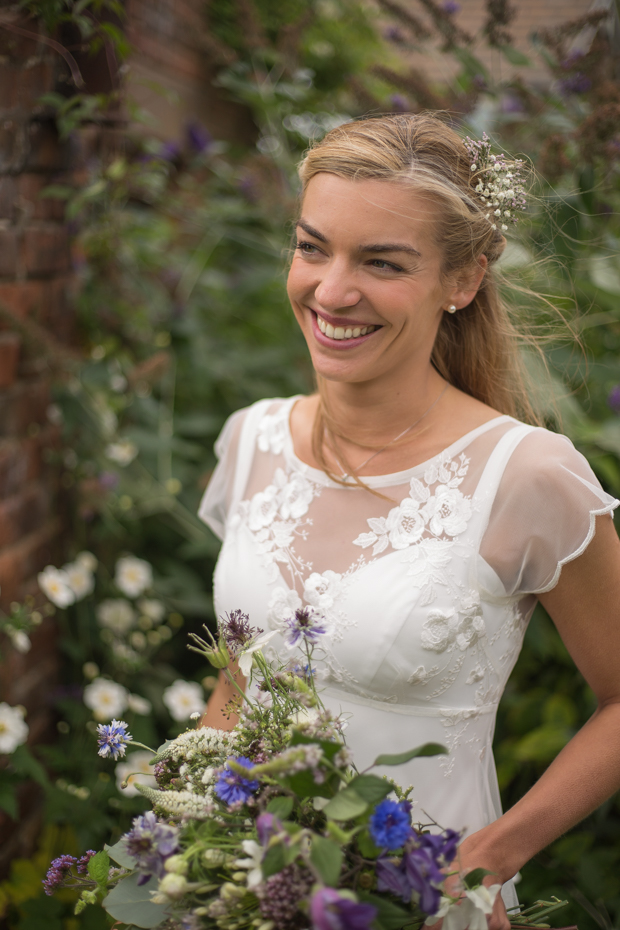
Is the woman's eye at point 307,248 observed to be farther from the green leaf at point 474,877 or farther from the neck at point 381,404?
the green leaf at point 474,877

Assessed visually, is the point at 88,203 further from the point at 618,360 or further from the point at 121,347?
the point at 618,360

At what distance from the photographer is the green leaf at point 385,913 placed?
2.37 feet

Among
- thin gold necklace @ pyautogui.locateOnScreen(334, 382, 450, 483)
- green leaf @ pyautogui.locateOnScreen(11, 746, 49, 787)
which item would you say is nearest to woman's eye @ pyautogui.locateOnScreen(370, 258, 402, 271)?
thin gold necklace @ pyautogui.locateOnScreen(334, 382, 450, 483)

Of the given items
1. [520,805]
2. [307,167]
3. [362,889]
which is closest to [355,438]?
[307,167]

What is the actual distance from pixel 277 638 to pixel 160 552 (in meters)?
1.20

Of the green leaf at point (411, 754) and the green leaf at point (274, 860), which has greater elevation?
the green leaf at point (411, 754)

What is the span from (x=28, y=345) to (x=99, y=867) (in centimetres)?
126

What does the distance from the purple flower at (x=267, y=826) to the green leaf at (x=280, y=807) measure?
25mm

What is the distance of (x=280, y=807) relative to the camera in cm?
73

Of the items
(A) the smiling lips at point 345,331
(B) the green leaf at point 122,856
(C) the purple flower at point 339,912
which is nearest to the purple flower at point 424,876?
(C) the purple flower at point 339,912

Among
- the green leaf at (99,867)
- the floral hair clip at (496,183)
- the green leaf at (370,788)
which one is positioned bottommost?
the green leaf at (99,867)

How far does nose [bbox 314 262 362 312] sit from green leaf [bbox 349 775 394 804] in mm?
821

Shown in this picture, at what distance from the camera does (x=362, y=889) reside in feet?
2.50

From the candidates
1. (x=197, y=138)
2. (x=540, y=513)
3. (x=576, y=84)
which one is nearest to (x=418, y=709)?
(x=540, y=513)
